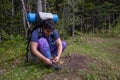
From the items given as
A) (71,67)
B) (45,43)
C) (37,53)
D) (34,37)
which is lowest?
(71,67)

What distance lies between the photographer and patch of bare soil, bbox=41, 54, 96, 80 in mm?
4488

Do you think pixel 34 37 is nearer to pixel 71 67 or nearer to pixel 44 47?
pixel 44 47

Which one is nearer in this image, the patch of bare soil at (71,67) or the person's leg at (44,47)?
the patch of bare soil at (71,67)

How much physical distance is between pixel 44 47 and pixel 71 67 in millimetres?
691

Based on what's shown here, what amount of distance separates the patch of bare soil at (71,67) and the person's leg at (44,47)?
14.6 inches

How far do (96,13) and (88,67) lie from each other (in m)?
18.7

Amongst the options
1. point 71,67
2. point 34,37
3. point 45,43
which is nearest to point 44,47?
point 45,43

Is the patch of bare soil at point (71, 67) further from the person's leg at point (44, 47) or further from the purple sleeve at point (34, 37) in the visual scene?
the purple sleeve at point (34, 37)

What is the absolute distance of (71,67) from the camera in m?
4.91

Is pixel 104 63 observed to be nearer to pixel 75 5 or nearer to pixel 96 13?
pixel 75 5

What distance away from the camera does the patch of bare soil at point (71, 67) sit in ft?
14.7

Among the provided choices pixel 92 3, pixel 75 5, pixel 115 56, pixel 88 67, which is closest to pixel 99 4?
pixel 92 3

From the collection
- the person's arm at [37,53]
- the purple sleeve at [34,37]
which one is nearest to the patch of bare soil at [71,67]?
the person's arm at [37,53]

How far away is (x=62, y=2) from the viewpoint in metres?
18.4
